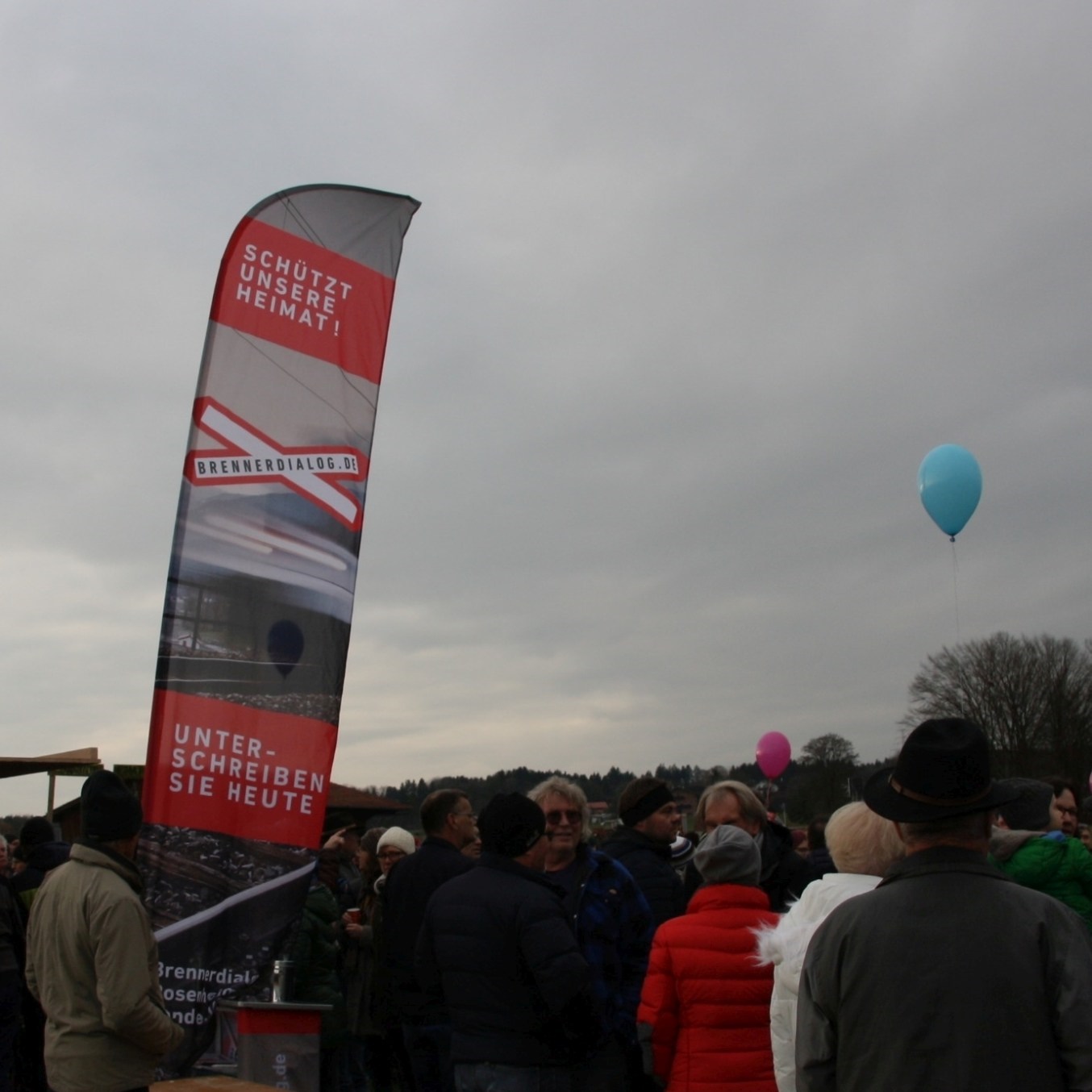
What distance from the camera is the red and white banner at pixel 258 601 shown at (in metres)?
5.77

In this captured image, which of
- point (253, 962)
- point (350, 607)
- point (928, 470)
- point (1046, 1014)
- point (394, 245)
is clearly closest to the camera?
point (1046, 1014)

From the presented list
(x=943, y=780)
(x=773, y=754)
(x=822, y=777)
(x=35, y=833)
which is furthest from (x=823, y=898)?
(x=822, y=777)

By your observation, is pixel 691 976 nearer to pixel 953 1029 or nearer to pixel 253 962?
pixel 953 1029

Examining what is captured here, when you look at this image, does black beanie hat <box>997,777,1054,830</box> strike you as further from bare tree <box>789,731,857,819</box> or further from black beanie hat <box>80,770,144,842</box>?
bare tree <box>789,731,857,819</box>

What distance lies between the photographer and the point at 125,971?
13.0 ft

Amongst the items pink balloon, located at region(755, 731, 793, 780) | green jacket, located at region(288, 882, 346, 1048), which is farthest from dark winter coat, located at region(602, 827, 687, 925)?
pink balloon, located at region(755, 731, 793, 780)

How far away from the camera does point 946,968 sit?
7.26ft

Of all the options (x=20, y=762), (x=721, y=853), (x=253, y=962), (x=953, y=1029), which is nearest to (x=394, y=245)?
(x=253, y=962)

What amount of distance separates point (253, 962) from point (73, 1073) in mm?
1861

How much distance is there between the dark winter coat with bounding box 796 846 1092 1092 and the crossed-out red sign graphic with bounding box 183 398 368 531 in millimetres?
4414

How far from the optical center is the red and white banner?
5770 millimetres

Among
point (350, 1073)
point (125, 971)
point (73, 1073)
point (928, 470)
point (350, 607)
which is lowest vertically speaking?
point (350, 1073)

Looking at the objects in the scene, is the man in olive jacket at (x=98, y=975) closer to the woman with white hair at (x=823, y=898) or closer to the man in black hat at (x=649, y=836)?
the man in black hat at (x=649, y=836)

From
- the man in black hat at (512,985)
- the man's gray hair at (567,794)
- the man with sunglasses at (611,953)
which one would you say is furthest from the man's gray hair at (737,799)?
the man in black hat at (512,985)
